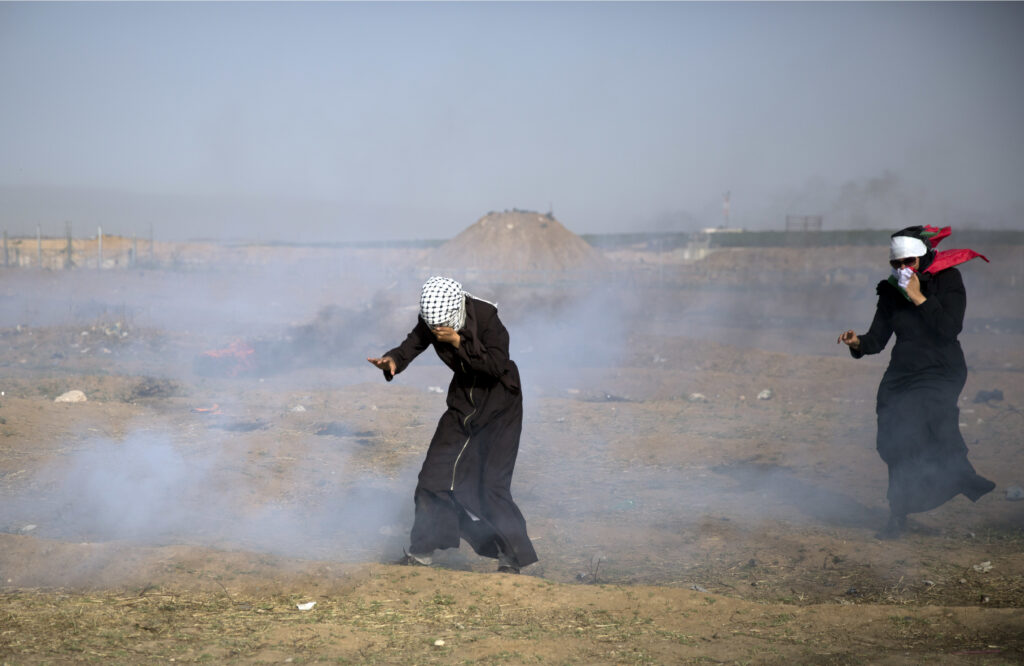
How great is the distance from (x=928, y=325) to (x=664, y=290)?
25.9 m

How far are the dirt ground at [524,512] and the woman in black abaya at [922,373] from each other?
34 cm

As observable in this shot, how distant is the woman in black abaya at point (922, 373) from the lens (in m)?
5.18

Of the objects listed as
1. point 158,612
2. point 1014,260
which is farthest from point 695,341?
point 1014,260

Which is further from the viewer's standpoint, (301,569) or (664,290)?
(664,290)

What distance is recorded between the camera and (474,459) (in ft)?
14.4

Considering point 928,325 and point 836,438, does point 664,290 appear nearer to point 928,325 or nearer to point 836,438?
point 836,438

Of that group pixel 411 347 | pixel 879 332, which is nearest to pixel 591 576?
pixel 411 347

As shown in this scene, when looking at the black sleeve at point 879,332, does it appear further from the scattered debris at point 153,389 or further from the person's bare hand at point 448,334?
the scattered debris at point 153,389

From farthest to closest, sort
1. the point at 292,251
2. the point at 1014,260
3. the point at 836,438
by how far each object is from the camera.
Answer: the point at 292,251
the point at 1014,260
the point at 836,438

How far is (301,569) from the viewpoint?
13.8 feet

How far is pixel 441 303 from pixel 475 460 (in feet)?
2.74

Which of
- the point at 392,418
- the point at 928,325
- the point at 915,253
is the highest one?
the point at 915,253

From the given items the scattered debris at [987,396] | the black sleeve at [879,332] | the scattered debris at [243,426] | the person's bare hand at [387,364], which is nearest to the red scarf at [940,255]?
the black sleeve at [879,332]

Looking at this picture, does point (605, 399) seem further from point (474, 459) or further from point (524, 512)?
point (474, 459)
